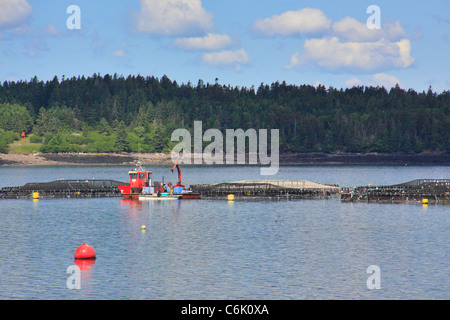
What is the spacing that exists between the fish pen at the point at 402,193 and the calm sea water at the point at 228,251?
5.38m

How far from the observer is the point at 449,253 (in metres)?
52.9

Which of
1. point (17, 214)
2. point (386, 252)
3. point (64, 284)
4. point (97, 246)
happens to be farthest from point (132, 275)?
point (17, 214)

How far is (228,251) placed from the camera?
5447 cm

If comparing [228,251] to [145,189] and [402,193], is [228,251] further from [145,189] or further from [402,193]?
[402,193]

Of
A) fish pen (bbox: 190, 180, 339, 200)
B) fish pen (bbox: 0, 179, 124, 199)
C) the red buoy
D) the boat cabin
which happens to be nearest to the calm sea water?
the red buoy

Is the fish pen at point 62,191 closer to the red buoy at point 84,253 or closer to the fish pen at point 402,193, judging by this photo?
the fish pen at point 402,193

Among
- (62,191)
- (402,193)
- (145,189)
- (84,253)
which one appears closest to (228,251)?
(84,253)

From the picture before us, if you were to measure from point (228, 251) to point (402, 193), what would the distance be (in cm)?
4976

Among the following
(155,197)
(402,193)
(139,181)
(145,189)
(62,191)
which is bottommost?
(155,197)

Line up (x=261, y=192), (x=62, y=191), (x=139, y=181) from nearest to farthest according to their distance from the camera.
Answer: (x=139, y=181)
(x=261, y=192)
(x=62, y=191)

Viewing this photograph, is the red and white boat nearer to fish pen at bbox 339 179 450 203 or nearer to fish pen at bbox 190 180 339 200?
fish pen at bbox 190 180 339 200

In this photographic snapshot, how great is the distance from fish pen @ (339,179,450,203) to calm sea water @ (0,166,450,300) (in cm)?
538

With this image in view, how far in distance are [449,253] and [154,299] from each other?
27092 millimetres

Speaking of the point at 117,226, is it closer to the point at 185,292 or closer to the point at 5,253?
the point at 5,253
